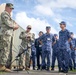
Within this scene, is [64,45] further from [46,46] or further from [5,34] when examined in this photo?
[5,34]

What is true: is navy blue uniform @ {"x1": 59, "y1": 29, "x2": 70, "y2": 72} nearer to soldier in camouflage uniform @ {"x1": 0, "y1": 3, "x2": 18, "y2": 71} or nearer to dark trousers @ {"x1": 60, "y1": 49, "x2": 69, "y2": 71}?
dark trousers @ {"x1": 60, "y1": 49, "x2": 69, "y2": 71}

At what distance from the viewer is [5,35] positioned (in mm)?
7301

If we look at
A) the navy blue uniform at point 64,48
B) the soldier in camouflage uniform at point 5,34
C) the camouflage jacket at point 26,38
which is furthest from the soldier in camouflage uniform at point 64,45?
the soldier in camouflage uniform at point 5,34

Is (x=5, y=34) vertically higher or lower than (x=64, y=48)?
higher

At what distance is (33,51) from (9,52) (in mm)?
3476

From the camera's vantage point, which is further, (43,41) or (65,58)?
(43,41)

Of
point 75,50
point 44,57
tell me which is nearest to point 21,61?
point 44,57

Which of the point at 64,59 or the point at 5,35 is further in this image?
the point at 64,59

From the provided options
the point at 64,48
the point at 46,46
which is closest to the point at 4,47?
the point at 64,48

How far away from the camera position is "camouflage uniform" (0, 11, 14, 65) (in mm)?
7215

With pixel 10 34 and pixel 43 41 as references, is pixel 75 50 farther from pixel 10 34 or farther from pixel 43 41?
pixel 10 34

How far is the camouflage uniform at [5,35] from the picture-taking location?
23.7 ft

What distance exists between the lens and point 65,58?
26.7 feet

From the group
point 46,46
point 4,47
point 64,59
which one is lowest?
point 64,59
